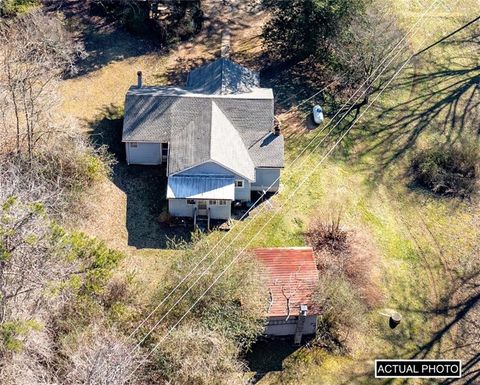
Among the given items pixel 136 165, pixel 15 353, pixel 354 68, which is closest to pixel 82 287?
pixel 15 353

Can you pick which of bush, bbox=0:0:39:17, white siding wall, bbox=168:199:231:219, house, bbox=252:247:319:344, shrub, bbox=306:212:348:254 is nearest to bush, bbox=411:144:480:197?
shrub, bbox=306:212:348:254

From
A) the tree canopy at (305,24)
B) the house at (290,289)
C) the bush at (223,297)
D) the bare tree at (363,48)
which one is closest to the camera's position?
the bush at (223,297)

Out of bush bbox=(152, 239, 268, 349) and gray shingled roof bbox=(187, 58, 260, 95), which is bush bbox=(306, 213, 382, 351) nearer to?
bush bbox=(152, 239, 268, 349)

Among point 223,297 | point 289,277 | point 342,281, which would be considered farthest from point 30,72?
point 342,281

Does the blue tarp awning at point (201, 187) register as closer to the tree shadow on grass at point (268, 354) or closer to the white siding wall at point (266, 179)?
the white siding wall at point (266, 179)

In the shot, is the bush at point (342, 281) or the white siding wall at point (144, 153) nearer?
the bush at point (342, 281)

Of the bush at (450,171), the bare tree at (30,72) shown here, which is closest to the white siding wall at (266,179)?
the bush at (450,171)
